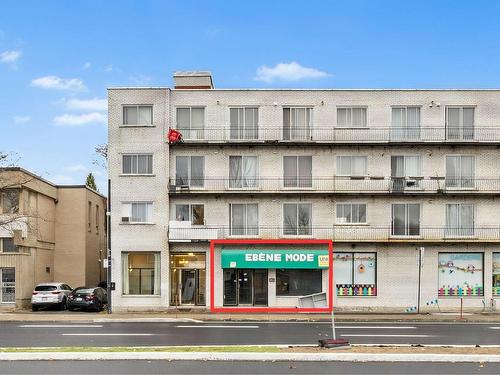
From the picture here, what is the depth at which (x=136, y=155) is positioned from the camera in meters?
34.5

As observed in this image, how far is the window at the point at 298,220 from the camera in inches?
1352

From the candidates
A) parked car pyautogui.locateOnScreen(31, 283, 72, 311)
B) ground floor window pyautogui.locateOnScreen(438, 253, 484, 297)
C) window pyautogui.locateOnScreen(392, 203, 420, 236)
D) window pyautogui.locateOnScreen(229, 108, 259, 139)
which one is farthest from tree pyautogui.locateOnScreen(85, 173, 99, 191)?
ground floor window pyautogui.locateOnScreen(438, 253, 484, 297)

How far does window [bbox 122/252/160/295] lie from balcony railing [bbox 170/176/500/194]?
4.21m

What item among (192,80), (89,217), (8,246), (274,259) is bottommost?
(274,259)

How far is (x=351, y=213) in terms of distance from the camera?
3444cm

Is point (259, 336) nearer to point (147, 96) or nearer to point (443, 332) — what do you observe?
point (443, 332)

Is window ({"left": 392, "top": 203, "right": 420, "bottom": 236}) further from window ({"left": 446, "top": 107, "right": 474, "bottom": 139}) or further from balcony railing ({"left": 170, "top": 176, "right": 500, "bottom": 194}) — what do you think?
window ({"left": 446, "top": 107, "right": 474, "bottom": 139})

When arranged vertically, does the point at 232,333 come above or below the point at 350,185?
below

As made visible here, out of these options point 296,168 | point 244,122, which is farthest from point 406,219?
point 244,122

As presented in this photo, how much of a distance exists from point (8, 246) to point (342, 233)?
65.8 ft

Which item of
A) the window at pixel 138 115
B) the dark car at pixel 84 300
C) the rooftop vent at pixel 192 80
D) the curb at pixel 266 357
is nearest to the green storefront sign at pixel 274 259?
the dark car at pixel 84 300

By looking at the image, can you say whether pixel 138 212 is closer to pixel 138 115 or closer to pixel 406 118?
pixel 138 115

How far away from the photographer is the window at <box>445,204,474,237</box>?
34.2 m

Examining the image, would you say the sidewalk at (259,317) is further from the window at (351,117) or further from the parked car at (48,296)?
the window at (351,117)
